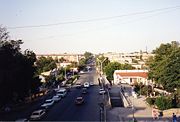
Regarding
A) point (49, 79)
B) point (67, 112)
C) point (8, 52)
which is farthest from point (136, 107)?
point (49, 79)

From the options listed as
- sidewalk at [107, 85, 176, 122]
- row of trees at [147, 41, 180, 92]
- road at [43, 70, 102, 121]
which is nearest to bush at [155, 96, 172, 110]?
sidewalk at [107, 85, 176, 122]

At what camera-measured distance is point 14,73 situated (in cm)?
4894

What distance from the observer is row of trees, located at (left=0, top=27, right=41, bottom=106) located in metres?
46.3

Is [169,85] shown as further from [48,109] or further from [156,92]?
[48,109]

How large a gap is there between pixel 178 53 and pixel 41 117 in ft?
96.0

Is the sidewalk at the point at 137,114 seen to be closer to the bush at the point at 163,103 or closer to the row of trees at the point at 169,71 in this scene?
the bush at the point at 163,103

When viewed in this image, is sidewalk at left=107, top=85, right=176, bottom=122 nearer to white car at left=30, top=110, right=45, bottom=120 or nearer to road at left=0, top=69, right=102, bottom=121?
road at left=0, top=69, right=102, bottom=121

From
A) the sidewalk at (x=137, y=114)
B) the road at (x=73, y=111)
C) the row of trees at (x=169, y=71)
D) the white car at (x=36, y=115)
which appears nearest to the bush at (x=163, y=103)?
the sidewalk at (x=137, y=114)

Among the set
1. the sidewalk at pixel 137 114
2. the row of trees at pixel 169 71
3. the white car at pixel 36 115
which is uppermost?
the row of trees at pixel 169 71

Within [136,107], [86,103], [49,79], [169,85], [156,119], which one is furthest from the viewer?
[49,79]

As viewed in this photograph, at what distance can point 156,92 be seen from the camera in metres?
68.1

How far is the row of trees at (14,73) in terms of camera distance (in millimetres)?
46281

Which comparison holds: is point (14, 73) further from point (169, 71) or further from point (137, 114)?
point (169, 71)

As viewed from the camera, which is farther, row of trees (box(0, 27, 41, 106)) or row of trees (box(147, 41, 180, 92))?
row of trees (box(147, 41, 180, 92))
